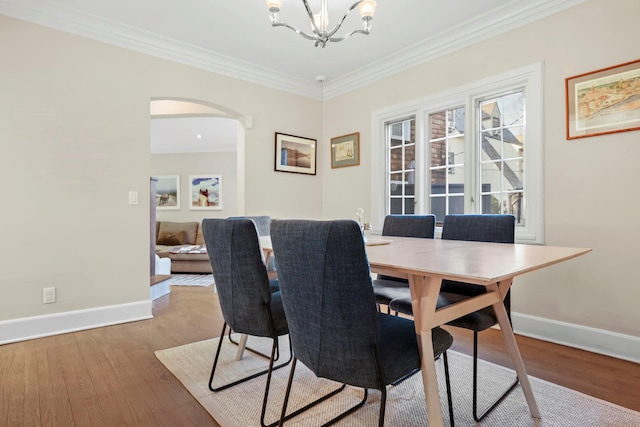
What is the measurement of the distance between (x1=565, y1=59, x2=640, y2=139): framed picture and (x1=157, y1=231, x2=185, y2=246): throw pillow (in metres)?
6.55

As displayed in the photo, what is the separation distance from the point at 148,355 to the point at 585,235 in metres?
3.12

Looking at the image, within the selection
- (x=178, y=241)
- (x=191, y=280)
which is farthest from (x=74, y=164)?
(x=178, y=241)

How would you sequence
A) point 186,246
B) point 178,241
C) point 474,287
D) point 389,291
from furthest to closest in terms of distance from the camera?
point 178,241 < point 186,246 < point 389,291 < point 474,287

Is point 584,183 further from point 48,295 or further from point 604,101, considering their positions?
point 48,295

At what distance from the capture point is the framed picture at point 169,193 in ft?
25.6

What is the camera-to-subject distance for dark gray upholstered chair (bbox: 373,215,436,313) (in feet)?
6.93

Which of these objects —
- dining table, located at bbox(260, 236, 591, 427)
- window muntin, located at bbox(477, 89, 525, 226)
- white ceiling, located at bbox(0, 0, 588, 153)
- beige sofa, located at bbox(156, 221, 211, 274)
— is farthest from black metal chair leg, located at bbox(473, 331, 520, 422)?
beige sofa, located at bbox(156, 221, 211, 274)

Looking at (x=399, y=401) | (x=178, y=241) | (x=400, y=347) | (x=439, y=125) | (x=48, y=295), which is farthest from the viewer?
(x=178, y=241)

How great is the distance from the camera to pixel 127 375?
203 centimetres

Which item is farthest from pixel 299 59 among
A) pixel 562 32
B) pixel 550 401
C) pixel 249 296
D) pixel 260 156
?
pixel 550 401

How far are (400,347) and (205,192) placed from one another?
7.24 m

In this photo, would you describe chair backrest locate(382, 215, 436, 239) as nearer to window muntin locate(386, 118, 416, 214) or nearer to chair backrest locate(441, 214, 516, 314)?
chair backrest locate(441, 214, 516, 314)

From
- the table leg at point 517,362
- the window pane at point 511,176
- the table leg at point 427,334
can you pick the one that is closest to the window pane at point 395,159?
the window pane at point 511,176

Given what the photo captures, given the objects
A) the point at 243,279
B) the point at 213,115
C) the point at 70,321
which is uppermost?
the point at 213,115
